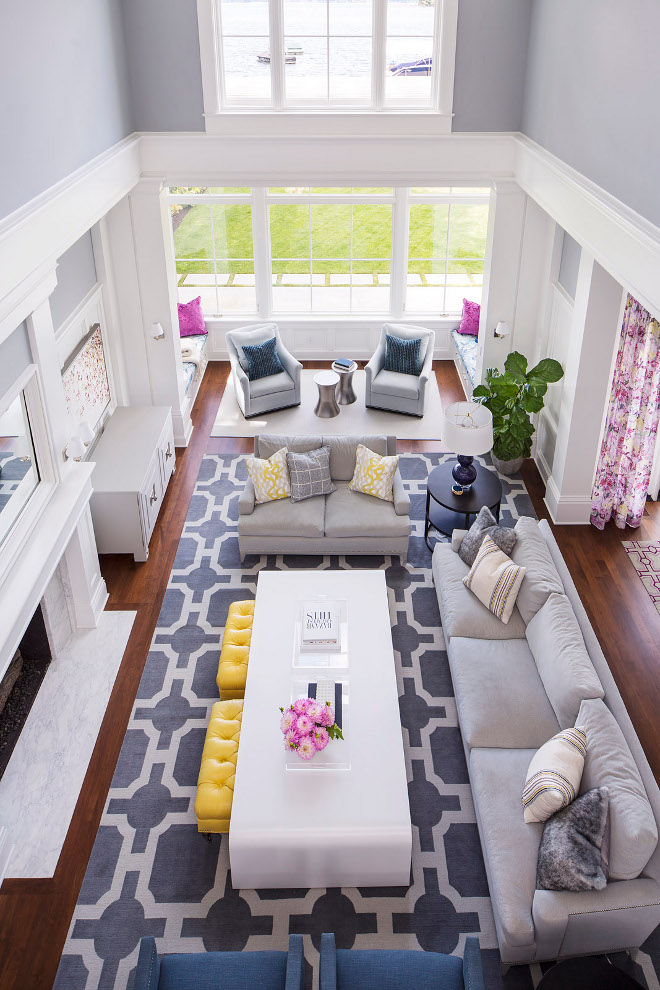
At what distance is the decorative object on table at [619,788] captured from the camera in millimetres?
4312

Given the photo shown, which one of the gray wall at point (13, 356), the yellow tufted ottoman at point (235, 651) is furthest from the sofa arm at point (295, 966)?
the gray wall at point (13, 356)

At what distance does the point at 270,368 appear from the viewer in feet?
34.1

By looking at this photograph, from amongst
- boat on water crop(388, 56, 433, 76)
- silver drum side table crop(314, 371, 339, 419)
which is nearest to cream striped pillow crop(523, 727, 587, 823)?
silver drum side table crop(314, 371, 339, 419)

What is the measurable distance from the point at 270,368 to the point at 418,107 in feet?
11.4

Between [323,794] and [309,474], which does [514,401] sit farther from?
[323,794]

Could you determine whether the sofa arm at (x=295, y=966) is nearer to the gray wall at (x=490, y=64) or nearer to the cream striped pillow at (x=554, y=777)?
the cream striped pillow at (x=554, y=777)

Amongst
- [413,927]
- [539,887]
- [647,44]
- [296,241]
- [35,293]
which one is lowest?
[413,927]

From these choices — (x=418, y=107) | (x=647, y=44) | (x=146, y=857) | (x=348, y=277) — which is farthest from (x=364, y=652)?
(x=348, y=277)

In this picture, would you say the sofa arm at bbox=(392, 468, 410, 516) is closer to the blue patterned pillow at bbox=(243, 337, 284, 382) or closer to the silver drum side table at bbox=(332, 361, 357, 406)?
the silver drum side table at bbox=(332, 361, 357, 406)

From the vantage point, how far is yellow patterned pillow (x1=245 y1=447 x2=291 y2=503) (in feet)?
25.4

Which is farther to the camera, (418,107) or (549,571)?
(418,107)

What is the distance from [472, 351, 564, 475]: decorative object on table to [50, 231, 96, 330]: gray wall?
4.15m

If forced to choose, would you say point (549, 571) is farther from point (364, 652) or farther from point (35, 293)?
point (35, 293)

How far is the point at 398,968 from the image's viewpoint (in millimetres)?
4133
